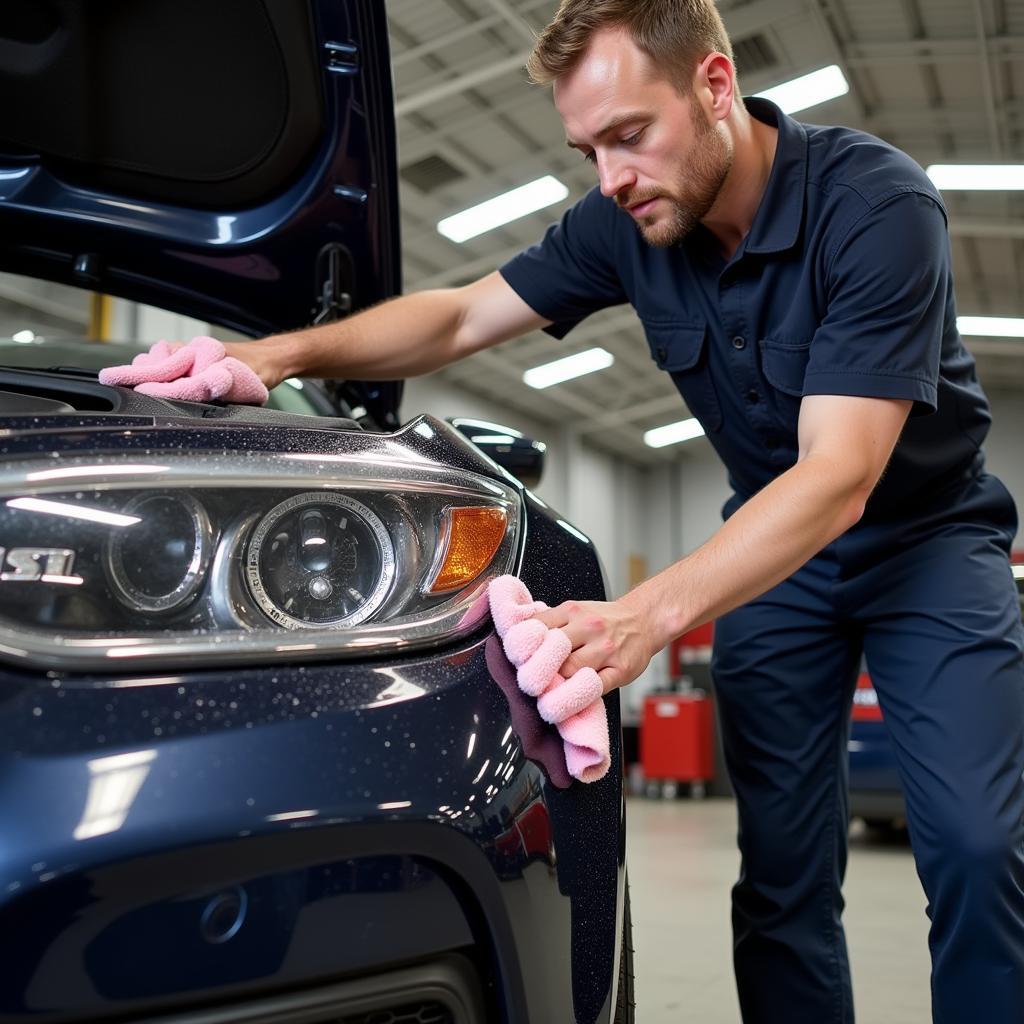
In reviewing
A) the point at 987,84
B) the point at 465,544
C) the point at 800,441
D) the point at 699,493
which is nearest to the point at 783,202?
the point at 800,441

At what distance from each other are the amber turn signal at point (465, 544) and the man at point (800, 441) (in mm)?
176

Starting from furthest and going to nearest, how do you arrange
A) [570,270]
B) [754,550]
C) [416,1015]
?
[570,270], [754,550], [416,1015]

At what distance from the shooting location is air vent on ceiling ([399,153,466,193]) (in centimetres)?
909

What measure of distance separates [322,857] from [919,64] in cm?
905

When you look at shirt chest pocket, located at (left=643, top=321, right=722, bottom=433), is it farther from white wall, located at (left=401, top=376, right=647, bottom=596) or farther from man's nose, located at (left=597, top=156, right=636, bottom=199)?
white wall, located at (left=401, top=376, right=647, bottom=596)

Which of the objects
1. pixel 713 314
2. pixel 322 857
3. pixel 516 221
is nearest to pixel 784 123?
pixel 713 314

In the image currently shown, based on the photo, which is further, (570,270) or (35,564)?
(570,270)

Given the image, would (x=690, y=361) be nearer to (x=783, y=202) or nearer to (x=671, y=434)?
(x=783, y=202)

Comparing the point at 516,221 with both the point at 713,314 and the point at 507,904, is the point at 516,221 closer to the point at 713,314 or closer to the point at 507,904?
the point at 713,314

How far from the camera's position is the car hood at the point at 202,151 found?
1431 millimetres

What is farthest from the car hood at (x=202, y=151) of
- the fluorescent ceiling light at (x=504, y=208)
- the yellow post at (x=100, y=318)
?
the fluorescent ceiling light at (x=504, y=208)

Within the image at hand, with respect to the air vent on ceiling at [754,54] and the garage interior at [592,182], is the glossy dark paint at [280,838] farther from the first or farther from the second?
the air vent on ceiling at [754,54]

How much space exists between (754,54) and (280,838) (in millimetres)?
8483

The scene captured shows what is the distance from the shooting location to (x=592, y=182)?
31.8ft
